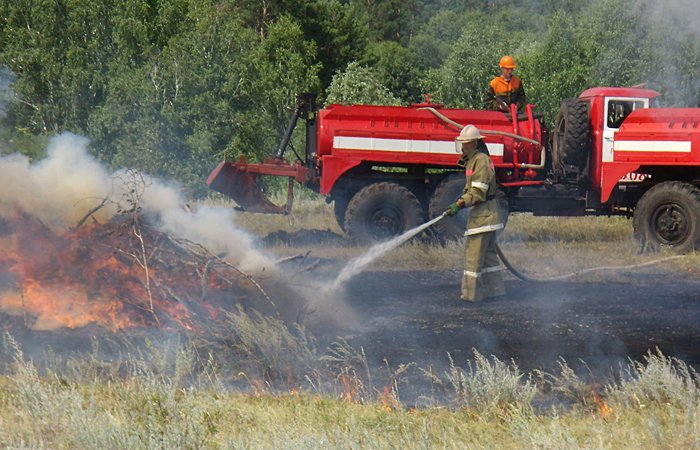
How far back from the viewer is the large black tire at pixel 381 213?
14594 millimetres

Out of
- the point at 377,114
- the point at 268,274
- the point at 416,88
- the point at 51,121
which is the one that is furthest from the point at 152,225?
the point at 416,88

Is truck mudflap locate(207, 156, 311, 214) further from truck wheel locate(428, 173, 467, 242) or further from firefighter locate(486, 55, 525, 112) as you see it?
firefighter locate(486, 55, 525, 112)

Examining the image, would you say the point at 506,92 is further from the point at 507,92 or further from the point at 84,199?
the point at 84,199

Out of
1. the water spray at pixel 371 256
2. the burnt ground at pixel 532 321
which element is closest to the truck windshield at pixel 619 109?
the burnt ground at pixel 532 321

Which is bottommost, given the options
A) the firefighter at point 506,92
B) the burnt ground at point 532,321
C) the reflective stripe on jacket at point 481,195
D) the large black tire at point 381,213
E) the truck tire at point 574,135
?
the burnt ground at point 532,321

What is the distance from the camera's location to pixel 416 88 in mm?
50938

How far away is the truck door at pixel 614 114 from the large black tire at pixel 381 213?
2972 millimetres

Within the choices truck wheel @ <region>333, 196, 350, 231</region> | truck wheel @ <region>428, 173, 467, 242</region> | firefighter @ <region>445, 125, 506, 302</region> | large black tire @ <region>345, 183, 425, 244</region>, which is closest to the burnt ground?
firefighter @ <region>445, 125, 506, 302</region>

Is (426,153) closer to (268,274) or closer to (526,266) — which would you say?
(526,266)

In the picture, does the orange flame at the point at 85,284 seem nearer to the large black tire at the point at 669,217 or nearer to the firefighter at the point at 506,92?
the firefighter at the point at 506,92

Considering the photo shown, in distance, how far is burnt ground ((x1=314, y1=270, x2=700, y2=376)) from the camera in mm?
8266

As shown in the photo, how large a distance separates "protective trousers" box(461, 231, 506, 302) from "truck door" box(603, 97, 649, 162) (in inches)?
187

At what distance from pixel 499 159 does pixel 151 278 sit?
A: 274 inches

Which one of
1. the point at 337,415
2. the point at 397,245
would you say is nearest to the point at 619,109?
the point at 397,245
